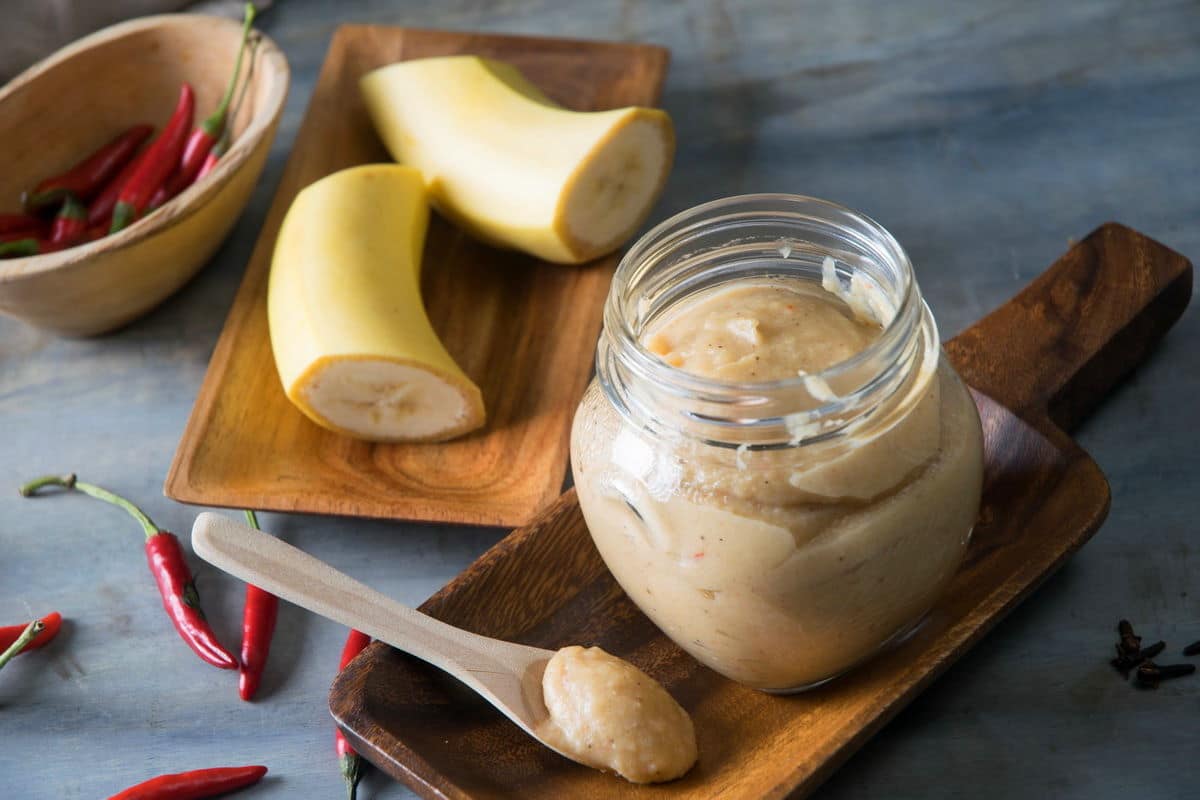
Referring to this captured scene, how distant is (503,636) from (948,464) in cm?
46

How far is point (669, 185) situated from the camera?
6.31 ft

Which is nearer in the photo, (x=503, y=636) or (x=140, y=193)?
(x=503, y=636)

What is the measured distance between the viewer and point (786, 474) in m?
1.01

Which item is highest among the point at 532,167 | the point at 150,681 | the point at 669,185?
the point at 532,167

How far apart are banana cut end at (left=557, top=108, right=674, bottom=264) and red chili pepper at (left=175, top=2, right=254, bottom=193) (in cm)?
57

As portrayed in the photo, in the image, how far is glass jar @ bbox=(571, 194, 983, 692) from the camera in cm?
101

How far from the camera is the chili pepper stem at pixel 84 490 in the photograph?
1532mm

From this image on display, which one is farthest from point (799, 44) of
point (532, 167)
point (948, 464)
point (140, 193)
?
point (948, 464)

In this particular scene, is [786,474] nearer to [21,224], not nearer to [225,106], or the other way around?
[225,106]

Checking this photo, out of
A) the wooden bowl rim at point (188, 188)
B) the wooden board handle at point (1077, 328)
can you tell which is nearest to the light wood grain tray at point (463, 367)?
the wooden bowl rim at point (188, 188)

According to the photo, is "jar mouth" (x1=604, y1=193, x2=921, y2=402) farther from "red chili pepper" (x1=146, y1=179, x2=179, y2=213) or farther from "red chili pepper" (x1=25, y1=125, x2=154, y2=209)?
"red chili pepper" (x1=25, y1=125, x2=154, y2=209)

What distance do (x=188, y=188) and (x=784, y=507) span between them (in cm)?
105

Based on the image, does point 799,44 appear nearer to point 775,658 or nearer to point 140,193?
point 140,193

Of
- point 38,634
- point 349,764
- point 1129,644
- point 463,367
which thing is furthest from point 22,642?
point 1129,644
